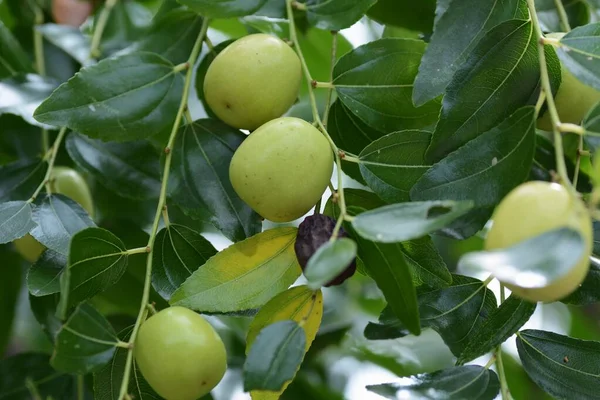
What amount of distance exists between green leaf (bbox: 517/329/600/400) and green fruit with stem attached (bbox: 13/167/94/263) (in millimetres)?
496

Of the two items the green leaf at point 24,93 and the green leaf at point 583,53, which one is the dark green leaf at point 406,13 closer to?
the green leaf at point 583,53

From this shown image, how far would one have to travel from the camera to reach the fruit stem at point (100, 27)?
3.38ft

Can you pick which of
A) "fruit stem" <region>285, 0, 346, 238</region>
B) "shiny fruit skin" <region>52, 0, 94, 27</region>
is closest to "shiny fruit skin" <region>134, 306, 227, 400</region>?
"fruit stem" <region>285, 0, 346, 238</region>

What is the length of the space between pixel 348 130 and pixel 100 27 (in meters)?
0.48

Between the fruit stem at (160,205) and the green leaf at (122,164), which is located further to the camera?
the green leaf at (122,164)

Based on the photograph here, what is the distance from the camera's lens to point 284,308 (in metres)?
0.63

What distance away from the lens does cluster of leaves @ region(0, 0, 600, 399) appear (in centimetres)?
56

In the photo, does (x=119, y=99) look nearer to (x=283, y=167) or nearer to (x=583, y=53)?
(x=283, y=167)

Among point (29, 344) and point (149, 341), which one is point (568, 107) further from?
point (29, 344)

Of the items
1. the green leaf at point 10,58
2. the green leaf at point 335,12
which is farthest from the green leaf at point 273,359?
the green leaf at point 10,58

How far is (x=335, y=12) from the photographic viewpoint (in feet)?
2.50

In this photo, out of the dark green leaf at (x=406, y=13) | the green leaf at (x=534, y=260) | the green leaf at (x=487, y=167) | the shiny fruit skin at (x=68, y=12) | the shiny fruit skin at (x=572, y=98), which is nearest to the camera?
the green leaf at (x=534, y=260)

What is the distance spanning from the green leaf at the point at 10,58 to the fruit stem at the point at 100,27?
8 centimetres

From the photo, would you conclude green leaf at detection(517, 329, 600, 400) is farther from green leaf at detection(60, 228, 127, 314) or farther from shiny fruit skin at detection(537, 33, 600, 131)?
green leaf at detection(60, 228, 127, 314)
